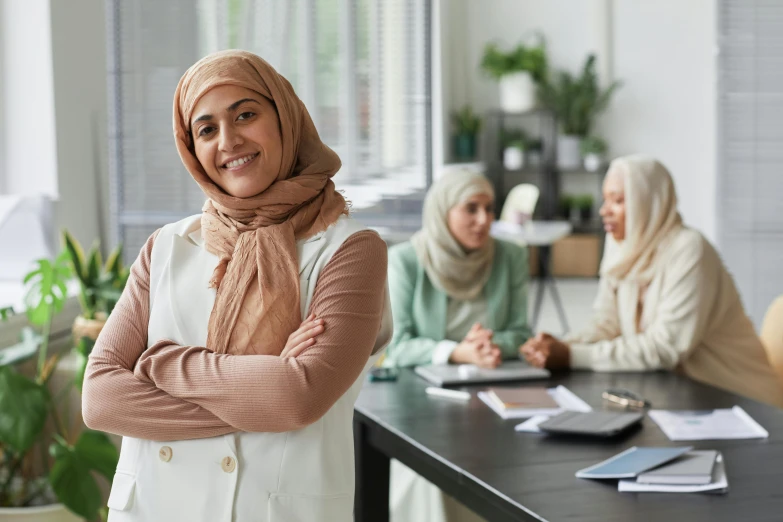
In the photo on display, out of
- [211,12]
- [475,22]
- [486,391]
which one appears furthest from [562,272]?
[486,391]

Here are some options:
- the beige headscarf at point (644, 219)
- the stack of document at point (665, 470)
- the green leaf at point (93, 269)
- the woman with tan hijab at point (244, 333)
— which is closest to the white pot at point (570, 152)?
the beige headscarf at point (644, 219)

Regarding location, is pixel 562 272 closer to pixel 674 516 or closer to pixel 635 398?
pixel 635 398

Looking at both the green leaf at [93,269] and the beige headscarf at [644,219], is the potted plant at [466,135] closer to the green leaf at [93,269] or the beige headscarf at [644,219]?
the beige headscarf at [644,219]

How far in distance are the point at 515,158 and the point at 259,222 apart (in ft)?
25.6

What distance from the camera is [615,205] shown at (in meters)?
3.13

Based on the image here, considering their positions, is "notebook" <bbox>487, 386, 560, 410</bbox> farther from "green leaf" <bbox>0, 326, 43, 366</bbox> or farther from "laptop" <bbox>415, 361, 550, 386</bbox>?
"green leaf" <bbox>0, 326, 43, 366</bbox>

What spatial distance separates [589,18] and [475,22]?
3.66 feet

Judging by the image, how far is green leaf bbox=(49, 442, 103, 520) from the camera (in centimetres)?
262

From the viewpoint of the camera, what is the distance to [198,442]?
58.9 inches

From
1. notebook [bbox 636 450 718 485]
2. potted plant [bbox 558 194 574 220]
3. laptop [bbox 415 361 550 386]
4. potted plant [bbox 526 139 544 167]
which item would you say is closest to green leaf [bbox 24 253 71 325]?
laptop [bbox 415 361 550 386]

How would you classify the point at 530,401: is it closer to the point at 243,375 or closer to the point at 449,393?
the point at 449,393

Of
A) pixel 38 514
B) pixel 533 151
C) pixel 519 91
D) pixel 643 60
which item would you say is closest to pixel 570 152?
pixel 533 151

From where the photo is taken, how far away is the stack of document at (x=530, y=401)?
2393 mm

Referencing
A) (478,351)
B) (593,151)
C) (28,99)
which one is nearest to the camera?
(478,351)
